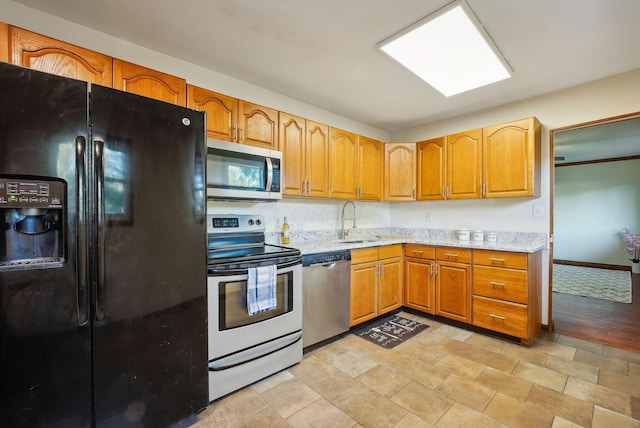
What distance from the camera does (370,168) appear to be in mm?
3592

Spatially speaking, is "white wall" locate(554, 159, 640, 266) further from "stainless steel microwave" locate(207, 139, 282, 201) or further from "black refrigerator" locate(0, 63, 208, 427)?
"black refrigerator" locate(0, 63, 208, 427)

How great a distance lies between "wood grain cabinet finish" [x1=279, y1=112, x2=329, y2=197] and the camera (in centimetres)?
272

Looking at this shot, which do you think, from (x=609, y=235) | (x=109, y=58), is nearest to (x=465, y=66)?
(x=109, y=58)

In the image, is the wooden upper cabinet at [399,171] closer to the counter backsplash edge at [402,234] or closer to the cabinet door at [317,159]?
the counter backsplash edge at [402,234]

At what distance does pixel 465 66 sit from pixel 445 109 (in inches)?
42.0

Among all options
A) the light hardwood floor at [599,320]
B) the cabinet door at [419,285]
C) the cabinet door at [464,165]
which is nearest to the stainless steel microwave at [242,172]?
the cabinet door at [419,285]

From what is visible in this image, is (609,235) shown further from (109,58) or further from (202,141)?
(109,58)

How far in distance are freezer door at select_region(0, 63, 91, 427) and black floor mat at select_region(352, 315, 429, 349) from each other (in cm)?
217

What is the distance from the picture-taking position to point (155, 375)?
148cm

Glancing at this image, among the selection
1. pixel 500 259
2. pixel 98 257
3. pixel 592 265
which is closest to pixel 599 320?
pixel 500 259

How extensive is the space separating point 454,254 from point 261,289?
2103 millimetres

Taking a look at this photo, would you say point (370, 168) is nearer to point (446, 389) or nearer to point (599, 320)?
point (446, 389)

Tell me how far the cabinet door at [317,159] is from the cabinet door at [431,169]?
4.51 feet

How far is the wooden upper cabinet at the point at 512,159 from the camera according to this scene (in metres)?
2.79
